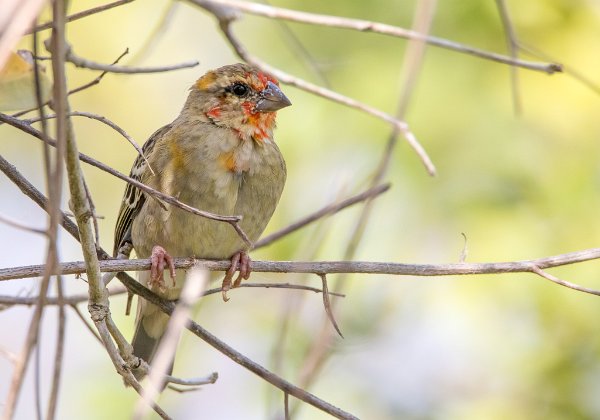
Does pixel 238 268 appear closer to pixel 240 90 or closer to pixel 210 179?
pixel 210 179

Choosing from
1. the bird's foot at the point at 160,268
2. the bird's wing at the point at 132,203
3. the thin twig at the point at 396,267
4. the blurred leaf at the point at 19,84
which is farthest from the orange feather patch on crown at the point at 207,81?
the blurred leaf at the point at 19,84

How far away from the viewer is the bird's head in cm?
426

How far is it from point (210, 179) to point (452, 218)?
1510 mm

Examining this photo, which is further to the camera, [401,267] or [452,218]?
[452,218]

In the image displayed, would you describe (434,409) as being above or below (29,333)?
above

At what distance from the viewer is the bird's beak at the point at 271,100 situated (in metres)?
4.28

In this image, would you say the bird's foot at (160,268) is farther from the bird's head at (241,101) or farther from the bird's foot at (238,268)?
the bird's head at (241,101)

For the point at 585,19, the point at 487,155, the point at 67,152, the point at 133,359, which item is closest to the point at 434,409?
the point at 487,155

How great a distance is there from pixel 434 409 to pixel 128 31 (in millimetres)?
2930

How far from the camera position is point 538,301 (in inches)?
180

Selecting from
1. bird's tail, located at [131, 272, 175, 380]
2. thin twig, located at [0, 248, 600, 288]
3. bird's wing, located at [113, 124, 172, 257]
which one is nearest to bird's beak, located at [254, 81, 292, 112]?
bird's wing, located at [113, 124, 172, 257]

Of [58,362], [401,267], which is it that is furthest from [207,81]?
[58,362]

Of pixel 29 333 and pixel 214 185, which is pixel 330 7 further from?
pixel 29 333

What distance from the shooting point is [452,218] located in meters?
4.84
